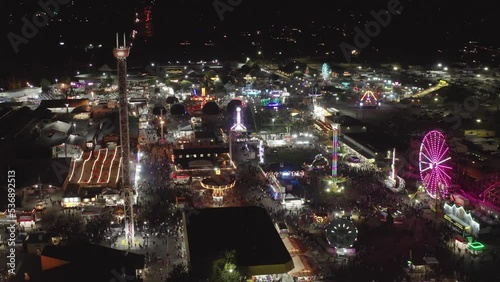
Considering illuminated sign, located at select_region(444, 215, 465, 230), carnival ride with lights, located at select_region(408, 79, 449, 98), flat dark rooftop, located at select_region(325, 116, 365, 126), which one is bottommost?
illuminated sign, located at select_region(444, 215, 465, 230)

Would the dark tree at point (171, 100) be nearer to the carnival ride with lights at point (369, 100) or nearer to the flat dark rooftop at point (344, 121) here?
the flat dark rooftop at point (344, 121)

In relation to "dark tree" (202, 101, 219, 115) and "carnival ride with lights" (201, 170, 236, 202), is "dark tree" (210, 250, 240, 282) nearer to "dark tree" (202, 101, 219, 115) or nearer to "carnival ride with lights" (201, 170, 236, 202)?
"carnival ride with lights" (201, 170, 236, 202)

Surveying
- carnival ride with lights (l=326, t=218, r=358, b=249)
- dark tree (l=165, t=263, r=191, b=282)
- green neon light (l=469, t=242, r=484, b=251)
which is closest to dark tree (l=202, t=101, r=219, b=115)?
carnival ride with lights (l=326, t=218, r=358, b=249)

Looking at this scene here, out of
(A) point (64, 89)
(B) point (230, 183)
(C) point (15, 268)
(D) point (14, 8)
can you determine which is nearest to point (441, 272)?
(B) point (230, 183)

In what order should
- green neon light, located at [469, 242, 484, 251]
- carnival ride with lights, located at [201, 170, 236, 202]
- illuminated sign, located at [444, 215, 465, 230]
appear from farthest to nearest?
1. carnival ride with lights, located at [201, 170, 236, 202]
2. illuminated sign, located at [444, 215, 465, 230]
3. green neon light, located at [469, 242, 484, 251]

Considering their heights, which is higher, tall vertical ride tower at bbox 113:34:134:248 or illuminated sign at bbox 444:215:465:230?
tall vertical ride tower at bbox 113:34:134:248

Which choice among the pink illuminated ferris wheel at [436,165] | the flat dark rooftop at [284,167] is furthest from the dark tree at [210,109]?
the pink illuminated ferris wheel at [436,165]

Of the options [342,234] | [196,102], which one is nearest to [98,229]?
[342,234]

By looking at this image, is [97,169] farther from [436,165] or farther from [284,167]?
[436,165]
